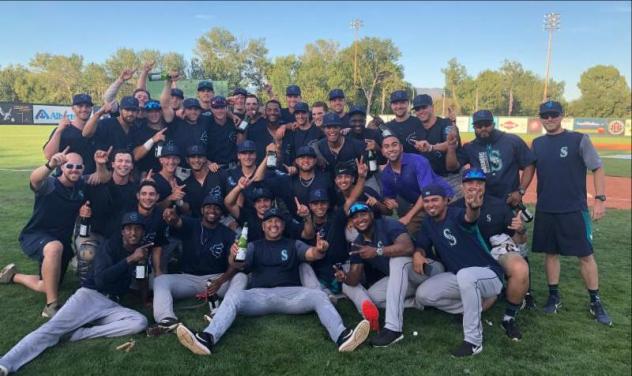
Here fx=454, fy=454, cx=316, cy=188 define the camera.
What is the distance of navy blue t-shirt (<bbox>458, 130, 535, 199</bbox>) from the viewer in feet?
19.3

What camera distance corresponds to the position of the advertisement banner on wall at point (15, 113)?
26.7m

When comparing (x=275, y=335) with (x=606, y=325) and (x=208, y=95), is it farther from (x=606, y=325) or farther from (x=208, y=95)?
(x=208, y=95)

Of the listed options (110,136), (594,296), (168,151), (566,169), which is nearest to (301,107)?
(168,151)

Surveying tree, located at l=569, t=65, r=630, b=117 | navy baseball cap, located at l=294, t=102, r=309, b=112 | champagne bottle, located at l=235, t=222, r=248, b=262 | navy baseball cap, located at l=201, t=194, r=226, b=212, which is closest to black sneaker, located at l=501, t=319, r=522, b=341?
champagne bottle, located at l=235, t=222, r=248, b=262

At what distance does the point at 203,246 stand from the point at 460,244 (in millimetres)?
3132

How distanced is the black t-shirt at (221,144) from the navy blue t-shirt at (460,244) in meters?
3.68

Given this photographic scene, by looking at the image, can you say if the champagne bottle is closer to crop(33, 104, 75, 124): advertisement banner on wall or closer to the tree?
crop(33, 104, 75, 124): advertisement banner on wall

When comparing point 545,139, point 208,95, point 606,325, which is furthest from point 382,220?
point 208,95

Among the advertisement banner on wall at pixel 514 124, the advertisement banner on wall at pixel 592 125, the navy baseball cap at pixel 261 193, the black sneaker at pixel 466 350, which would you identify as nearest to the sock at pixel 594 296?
the black sneaker at pixel 466 350

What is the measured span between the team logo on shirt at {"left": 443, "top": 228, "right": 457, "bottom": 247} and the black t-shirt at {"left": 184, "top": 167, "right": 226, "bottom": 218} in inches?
121

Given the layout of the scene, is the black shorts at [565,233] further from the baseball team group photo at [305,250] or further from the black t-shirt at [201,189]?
the black t-shirt at [201,189]

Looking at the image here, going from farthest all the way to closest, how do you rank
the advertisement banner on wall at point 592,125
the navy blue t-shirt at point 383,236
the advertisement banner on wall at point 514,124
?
the advertisement banner on wall at point 514,124 → the advertisement banner on wall at point 592,125 → the navy blue t-shirt at point 383,236

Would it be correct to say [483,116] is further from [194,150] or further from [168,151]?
[168,151]

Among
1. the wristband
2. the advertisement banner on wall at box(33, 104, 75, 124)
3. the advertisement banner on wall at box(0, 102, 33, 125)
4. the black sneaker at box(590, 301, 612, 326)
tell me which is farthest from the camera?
the advertisement banner on wall at box(33, 104, 75, 124)
